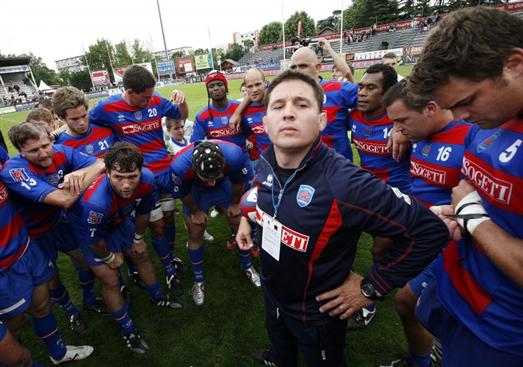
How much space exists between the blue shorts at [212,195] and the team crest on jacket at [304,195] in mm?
2098

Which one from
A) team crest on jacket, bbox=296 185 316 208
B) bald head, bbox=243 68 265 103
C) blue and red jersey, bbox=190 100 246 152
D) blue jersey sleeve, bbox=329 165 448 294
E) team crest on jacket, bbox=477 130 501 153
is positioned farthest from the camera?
blue and red jersey, bbox=190 100 246 152

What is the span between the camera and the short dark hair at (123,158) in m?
2.63

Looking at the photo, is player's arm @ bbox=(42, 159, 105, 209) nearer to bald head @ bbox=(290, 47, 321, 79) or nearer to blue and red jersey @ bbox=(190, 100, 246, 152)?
blue and red jersey @ bbox=(190, 100, 246, 152)

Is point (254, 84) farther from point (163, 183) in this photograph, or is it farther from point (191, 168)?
point (163, 183)

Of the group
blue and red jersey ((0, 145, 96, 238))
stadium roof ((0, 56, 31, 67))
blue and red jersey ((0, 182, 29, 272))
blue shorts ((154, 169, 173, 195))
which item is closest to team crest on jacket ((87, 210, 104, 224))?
blue and red jersey ((0, 145, 96, 238))

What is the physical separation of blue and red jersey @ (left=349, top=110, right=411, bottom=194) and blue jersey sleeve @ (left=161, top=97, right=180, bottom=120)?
2.85 m

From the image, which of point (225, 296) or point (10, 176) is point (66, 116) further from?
point (225, 296)

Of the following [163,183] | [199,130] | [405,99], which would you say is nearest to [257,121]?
[199,130]

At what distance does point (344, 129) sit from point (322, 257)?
2.44 m

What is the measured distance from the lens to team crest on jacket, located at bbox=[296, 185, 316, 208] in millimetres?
1575

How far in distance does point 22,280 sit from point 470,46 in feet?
11.3

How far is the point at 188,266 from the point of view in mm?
4371

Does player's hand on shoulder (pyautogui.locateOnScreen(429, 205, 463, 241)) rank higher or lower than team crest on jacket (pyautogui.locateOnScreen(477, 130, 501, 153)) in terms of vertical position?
lower

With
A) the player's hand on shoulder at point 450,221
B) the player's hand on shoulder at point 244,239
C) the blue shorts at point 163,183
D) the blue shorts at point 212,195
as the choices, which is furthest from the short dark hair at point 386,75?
the blue shorts at point 163,183
